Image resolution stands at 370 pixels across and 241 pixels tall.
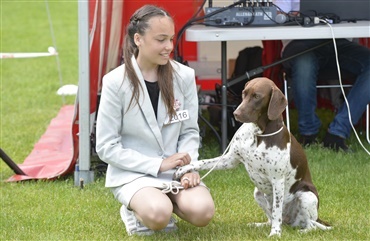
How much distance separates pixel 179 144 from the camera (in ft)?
13.8

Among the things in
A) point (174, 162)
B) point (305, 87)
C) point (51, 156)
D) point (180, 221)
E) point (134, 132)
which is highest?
point (134, 132)

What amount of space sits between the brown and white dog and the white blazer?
165 millimetres

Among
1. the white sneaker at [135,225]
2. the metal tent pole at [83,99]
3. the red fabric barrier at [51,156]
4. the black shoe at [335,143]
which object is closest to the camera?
the white sneaker at [135,225]

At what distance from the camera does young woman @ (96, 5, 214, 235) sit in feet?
13.0

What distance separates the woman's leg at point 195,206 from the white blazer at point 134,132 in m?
0.15

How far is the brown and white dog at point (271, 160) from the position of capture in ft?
12.4

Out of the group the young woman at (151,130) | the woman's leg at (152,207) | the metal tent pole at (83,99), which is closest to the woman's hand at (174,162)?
the young woman at (151,130)

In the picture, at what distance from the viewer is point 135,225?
4109 mm

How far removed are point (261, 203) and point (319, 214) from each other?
48cm

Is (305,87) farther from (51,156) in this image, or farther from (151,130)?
(151,130)

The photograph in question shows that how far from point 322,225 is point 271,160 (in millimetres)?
482

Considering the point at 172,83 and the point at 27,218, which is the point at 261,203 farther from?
the point at 27,218

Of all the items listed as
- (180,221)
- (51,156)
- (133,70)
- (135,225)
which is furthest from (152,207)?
(51,156)

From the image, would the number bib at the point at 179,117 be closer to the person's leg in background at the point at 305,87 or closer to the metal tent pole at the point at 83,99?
→ the metal tent pole at the point at 83,99
